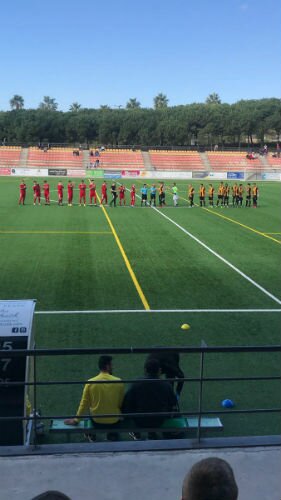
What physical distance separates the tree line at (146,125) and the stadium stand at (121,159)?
1790 cm

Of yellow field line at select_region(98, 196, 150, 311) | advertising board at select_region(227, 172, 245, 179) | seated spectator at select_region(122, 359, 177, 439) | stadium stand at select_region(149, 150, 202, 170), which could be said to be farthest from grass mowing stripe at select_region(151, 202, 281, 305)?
stadium stand at select_region(149, 150, 202, 170)

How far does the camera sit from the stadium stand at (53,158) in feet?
259

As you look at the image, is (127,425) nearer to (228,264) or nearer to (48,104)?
(228,264)

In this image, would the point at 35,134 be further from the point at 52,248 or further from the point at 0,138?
the point at 52,248

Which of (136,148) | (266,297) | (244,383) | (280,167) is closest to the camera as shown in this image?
(244,383)

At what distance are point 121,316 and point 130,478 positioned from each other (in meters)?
7.24

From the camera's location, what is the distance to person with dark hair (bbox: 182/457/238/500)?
219 cm

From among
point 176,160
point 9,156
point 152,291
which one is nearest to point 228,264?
point 152,291

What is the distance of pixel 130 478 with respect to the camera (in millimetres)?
4004

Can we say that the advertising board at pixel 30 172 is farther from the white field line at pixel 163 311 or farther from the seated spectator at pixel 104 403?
the seated spectator at pixel 104 403

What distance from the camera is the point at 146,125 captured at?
10281 centimetres

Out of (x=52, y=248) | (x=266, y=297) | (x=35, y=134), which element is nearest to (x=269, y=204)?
(x=52, y=248)

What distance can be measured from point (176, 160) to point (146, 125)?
22412 mm

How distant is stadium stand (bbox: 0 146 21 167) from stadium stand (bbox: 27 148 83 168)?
1843 mm
